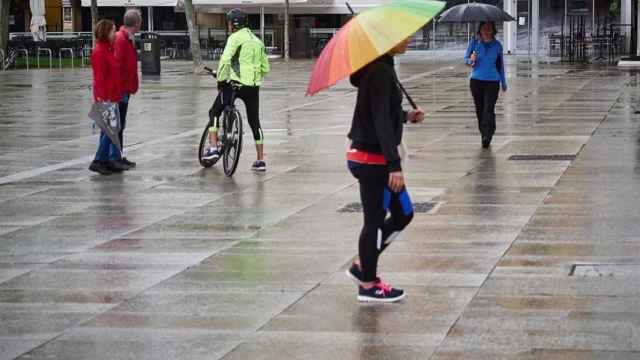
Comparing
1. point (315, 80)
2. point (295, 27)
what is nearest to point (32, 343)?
point (315, 80)

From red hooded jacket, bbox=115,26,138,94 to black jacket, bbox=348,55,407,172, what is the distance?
791 cm

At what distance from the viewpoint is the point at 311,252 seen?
34.1 ft

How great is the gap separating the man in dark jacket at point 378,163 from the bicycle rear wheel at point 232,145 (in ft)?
22.1

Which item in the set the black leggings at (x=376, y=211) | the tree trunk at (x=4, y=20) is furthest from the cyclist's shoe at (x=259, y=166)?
the tree trunk at (x=4, y=20)

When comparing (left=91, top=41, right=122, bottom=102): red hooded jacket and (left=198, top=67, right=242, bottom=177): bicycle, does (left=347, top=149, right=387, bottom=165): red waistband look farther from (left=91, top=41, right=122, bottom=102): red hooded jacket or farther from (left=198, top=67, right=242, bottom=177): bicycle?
(left=91, top=41, right=122, bottom=102): red hooded jacket

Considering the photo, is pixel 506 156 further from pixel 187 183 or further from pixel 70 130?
pixel 70 130

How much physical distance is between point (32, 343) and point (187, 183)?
23.3 feet

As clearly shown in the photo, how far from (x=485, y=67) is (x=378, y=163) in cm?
984

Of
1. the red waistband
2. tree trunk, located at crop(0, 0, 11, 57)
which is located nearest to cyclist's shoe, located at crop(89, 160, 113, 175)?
the red waistband

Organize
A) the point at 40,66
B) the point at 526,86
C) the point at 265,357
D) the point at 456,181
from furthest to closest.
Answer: the point at 40,66 < the point at 526,86 < the point at 456,181 < the point at 265,357

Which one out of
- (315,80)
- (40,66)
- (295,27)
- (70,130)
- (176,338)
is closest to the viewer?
(176,338)

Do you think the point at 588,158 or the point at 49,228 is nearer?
the point at 49,228

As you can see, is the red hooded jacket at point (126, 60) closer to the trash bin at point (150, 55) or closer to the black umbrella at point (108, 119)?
the black umbrella at point (108, 119)

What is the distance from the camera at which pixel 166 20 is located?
6431 cm
